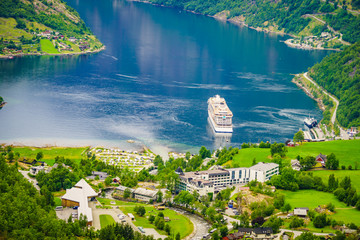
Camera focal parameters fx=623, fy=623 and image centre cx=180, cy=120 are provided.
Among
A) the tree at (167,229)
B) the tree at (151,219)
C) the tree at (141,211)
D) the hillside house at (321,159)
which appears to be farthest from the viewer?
the hillside house at (321,159)

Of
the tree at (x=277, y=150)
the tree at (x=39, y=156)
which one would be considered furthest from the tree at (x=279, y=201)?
the tree at (x=39, y=156)

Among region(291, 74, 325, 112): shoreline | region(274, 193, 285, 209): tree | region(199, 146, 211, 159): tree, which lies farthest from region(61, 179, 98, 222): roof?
region(291, 74, 325, 112): shoreline

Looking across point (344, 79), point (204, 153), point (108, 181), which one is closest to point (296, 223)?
point (108, 181)

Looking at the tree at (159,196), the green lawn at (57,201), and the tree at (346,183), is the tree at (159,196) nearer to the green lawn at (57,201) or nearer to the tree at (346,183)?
the green lawn at (57,201)

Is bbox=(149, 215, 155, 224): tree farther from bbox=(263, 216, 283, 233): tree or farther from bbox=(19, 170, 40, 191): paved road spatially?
bbox=(19, 170, 40, 191): paved road

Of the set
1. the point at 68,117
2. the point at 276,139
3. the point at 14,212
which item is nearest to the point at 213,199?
the point at 14,212

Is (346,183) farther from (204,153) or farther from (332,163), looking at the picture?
(204,153)
